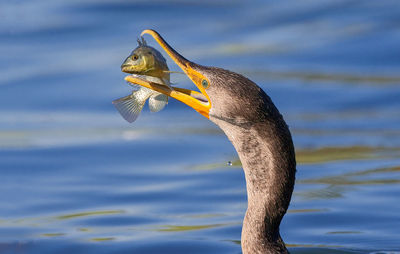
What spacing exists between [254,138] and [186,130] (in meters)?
5.19

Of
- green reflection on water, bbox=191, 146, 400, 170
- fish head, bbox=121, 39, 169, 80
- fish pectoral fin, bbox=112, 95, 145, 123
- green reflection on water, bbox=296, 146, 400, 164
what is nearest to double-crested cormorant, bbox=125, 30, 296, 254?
fish head, bbox=121, 39, 169, 80

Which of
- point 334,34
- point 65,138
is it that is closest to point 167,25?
point 334,34

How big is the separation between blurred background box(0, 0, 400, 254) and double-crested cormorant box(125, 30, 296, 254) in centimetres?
162

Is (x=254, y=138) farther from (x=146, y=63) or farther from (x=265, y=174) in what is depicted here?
(x=146, y=63)

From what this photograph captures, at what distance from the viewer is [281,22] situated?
596 inches

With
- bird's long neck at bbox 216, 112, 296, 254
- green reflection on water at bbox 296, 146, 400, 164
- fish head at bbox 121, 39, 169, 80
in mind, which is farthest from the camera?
green reflection on water at bbox 296, 146, 400, 164

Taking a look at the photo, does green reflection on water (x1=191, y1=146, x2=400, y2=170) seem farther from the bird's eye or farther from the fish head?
the bird's eye

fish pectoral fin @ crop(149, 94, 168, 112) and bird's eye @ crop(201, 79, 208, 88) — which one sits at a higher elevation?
fish pectoral fin @ crop(149, 94, 168, 112)

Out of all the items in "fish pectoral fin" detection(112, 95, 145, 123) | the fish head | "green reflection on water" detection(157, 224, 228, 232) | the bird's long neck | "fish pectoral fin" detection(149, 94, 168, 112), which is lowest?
the bird's long neck

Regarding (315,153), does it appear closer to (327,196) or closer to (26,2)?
(327,196)

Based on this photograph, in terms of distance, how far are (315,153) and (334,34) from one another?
4774 mm

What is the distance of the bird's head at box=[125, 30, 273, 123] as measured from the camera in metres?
5.80

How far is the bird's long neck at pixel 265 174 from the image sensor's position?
577 cm

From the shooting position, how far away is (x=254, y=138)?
5867 mm
